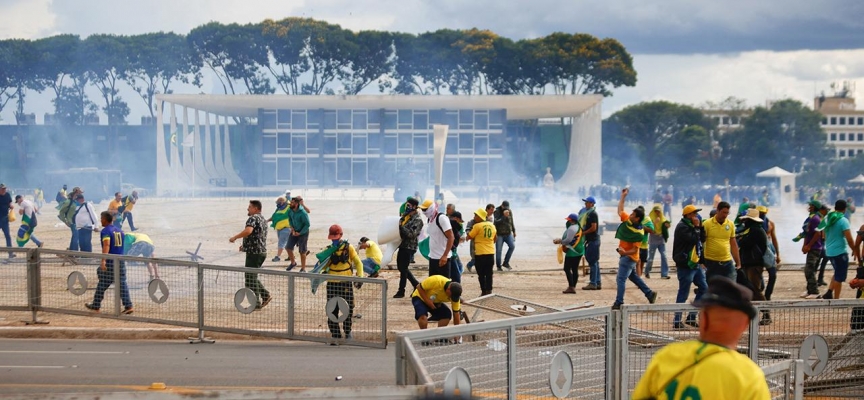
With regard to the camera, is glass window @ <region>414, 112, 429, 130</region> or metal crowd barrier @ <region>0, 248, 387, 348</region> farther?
glass window @ <region>414, 112, 429, 130</region>

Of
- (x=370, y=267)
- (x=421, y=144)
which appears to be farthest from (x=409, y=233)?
(x=421, y=144)

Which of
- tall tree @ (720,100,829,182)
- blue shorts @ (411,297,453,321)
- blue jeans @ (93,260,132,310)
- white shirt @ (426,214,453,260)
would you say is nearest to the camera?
blue shorts @ (411,297,453,321)

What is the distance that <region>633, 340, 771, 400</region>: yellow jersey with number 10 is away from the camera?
3.31 meters

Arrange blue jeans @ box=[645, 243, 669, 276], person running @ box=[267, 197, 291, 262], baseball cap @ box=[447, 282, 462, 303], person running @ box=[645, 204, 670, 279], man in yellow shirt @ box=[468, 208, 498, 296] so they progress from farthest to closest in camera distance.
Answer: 1. person running @ box=[267, 197, 291, 262]
2. blue jeans @ box=[645, 243, 669, 276]
3. person running @ box=[645, 204, 670, 279]
4. man in yellow shirt @ box=[468, 208, 498, 296]
5. baseball cap @ box=[447, 282, 462, 303]

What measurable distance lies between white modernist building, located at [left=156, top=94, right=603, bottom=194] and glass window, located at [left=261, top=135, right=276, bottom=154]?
8 centimetres

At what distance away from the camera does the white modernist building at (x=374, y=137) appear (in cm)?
7731

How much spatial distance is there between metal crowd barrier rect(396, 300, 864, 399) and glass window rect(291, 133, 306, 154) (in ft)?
241

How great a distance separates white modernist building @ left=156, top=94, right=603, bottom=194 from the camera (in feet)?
254

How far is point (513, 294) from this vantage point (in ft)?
51.3

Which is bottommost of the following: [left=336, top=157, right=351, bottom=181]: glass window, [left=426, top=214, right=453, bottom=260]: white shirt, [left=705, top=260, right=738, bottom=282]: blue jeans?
[left=705, top=260, right=738, bottom=282]: blue jeans

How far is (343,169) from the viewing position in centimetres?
7894

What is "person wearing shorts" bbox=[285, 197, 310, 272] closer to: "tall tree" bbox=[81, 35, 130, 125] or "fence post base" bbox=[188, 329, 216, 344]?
"fence post base" bbox=[188, 329, 216, 344]

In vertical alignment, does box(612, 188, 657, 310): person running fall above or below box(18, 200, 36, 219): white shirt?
below

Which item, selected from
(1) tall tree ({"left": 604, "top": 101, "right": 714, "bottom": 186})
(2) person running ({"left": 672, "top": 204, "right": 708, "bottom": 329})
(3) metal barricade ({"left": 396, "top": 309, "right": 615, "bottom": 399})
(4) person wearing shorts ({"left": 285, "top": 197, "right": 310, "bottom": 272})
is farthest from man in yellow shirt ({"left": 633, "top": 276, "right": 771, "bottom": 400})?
(1) tall tree ({"left": 604, "top": 101, "right": 714, "bottom": 186})
